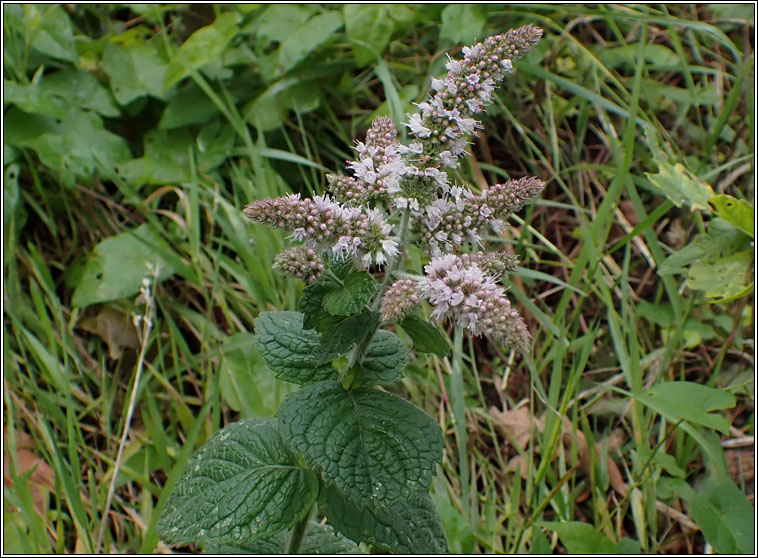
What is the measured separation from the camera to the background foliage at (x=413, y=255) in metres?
1.96

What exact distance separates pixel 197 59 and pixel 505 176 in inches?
45.6

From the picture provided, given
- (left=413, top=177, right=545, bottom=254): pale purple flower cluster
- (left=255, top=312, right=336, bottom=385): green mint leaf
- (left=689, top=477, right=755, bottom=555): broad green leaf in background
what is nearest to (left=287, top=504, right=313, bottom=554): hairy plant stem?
(left=255, top=312, right=336, bottom=385): green mint leaf

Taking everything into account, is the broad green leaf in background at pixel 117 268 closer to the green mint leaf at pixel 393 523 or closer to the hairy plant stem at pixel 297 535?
the hairy plant stem at pixel 297 535

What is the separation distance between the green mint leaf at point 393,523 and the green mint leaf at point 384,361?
8.4 inches

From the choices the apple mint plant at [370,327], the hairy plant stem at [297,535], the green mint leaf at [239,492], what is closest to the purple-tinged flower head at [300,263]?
the apple mint plant at [370,327]

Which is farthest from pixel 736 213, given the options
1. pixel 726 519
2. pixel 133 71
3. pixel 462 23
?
pixel 133 71

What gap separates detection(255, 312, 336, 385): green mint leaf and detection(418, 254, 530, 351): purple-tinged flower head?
0.39m

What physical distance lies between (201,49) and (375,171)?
5.63 feet

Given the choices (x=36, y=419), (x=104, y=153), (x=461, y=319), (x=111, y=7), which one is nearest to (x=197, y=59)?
(x=104, y=153)

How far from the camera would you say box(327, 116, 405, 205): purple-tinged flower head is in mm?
1104

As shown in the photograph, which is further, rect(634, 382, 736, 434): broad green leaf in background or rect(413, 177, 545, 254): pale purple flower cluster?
rect(634, 382, 736, 434): broad green leaf in background

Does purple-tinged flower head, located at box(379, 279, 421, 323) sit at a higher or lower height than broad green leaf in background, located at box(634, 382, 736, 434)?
higher

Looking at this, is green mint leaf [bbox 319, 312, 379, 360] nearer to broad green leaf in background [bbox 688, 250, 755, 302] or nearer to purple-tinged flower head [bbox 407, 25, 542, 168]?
purple-tinged flower head [bbox 407, 25, 542, 168]

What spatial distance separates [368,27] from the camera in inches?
104
